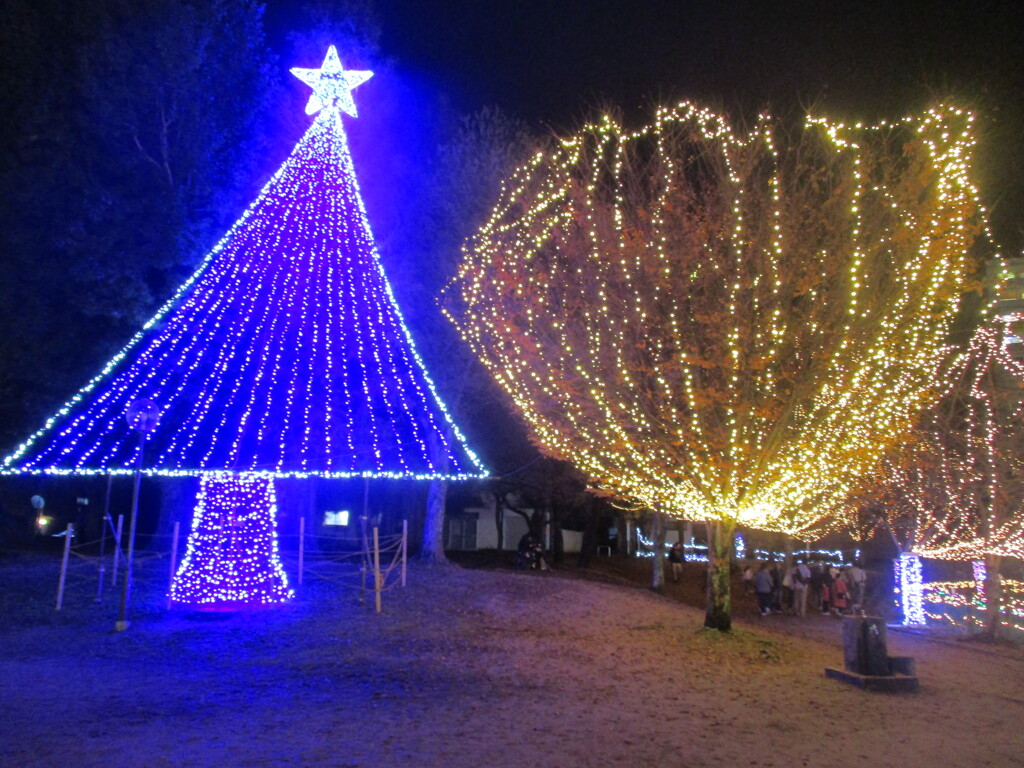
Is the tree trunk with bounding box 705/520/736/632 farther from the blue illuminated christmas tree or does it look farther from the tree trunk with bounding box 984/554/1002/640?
the tree trunk with bounding box 984/554/1002/640

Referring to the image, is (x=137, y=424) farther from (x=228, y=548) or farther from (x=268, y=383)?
(x=228, y=548)

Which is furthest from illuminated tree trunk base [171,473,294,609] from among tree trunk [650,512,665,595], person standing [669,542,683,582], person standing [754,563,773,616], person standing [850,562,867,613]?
person standing [669,542,683,582]

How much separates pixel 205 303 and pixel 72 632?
537cm

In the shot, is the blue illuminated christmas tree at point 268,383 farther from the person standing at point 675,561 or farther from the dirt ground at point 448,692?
the person standing at point 675,561

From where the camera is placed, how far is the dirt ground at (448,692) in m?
6.24

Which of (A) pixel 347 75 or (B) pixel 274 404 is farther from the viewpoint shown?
(A) pixel 347 75

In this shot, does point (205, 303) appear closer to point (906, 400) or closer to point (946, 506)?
point (906, 400)

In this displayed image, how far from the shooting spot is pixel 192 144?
17.6 metres

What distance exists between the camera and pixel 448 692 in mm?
8188

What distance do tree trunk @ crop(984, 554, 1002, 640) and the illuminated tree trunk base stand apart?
13.9 metres

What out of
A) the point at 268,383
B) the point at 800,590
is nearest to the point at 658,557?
the point at 800,590

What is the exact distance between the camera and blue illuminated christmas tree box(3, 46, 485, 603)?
11688mm

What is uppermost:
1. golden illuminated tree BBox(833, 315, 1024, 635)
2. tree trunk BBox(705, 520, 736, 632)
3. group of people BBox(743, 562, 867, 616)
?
golden illuminated tree BBox(833, 315, 1024, 635)

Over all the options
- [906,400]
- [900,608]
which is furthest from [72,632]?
[900,608]
